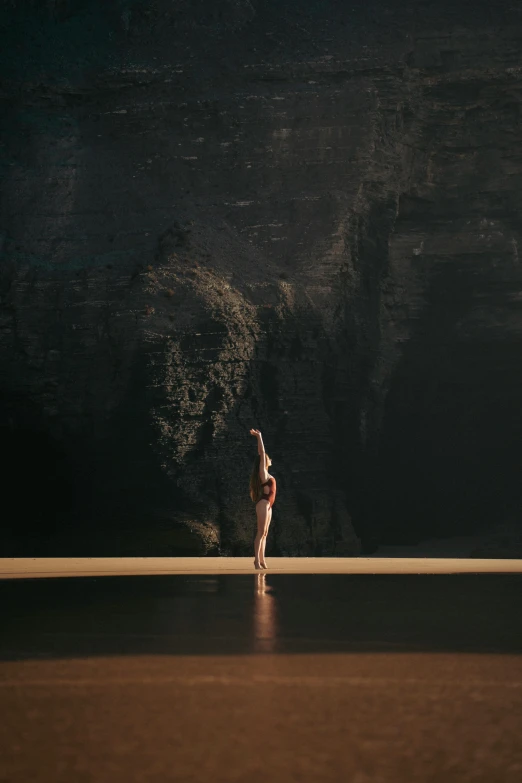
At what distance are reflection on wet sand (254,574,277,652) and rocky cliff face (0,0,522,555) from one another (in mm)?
16674

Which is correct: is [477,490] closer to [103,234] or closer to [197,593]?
[103,234]

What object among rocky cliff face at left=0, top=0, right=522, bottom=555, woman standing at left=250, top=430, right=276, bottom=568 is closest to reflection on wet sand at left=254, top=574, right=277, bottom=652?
woman standing at left=250, top=430, right=276, bottom=568

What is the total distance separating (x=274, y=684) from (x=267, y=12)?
115 ft

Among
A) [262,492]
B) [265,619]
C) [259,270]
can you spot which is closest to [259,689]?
[265,619]

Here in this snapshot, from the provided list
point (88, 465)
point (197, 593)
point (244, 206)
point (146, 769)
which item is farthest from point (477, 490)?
point (146, 769)

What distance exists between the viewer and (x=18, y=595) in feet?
40.2

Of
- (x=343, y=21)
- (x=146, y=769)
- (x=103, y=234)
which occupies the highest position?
(x=343, y=21)

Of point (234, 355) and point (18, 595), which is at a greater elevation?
point (234, 355)

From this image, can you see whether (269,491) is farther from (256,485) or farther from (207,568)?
(207,568)

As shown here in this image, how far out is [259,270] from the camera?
3381 centimetres

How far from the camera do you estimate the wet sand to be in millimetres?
4148

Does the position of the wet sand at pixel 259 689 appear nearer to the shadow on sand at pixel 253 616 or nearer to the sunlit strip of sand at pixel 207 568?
the shadow on sand at pixel 253 616

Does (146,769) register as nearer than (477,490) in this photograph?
Yes

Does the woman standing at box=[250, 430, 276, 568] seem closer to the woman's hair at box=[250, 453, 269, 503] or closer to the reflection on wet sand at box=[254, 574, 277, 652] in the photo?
the woman's hair at box=[250, 453, 269, 503]
